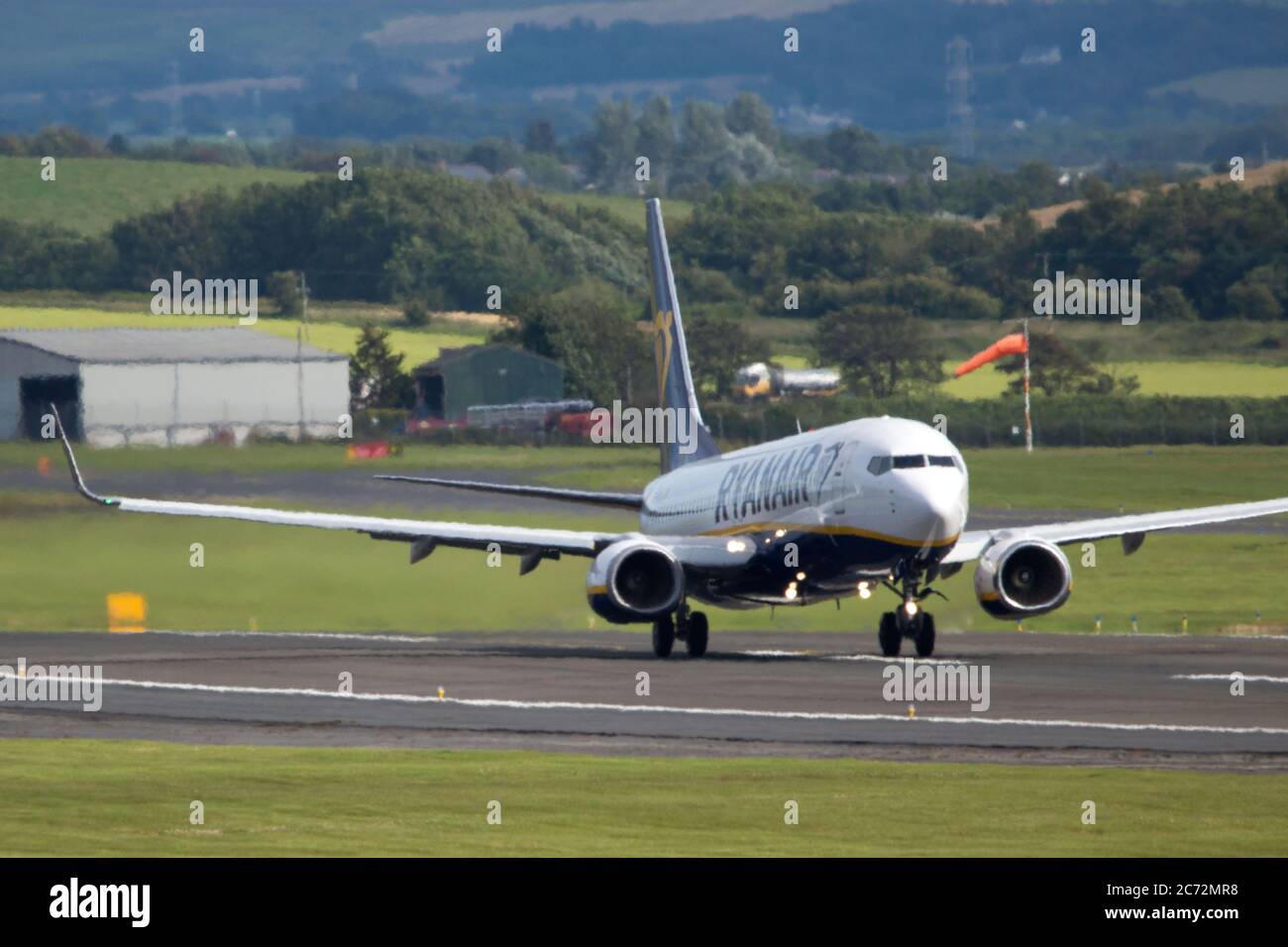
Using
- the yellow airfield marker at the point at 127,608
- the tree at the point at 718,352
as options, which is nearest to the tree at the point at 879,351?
the tree at the point at 718,352

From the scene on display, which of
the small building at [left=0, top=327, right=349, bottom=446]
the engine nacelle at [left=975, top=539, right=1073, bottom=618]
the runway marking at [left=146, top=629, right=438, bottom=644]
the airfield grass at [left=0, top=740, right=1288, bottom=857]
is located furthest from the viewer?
the small building at [left=0, top=327, right=349, bottom=446]

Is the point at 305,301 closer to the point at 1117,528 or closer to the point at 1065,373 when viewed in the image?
the point at 1065,373

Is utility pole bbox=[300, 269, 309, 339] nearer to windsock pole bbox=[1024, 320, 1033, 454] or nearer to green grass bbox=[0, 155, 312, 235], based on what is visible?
green grass bbox=[0, 155, 312, 235]

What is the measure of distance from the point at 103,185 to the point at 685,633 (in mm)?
117113

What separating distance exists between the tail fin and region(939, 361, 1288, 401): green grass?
32.9 meters

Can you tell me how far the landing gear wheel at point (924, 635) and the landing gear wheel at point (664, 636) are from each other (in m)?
5.24

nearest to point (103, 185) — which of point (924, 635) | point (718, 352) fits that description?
point (718, 352)

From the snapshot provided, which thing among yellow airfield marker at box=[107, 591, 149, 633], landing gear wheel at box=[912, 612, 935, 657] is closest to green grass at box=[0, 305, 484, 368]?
yellow airfield marker at box=[107, 591, 149, 633]

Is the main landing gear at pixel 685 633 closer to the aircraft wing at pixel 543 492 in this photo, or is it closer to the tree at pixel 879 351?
the aircraft wing at pixel 543 492

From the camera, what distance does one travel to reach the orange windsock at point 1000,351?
88875 mm

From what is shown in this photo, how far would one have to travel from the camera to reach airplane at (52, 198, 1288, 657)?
4147 cm

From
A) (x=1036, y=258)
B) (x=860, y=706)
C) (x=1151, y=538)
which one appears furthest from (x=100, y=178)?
(x=860, y=706)

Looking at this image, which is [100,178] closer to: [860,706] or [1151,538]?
[1151,538]
